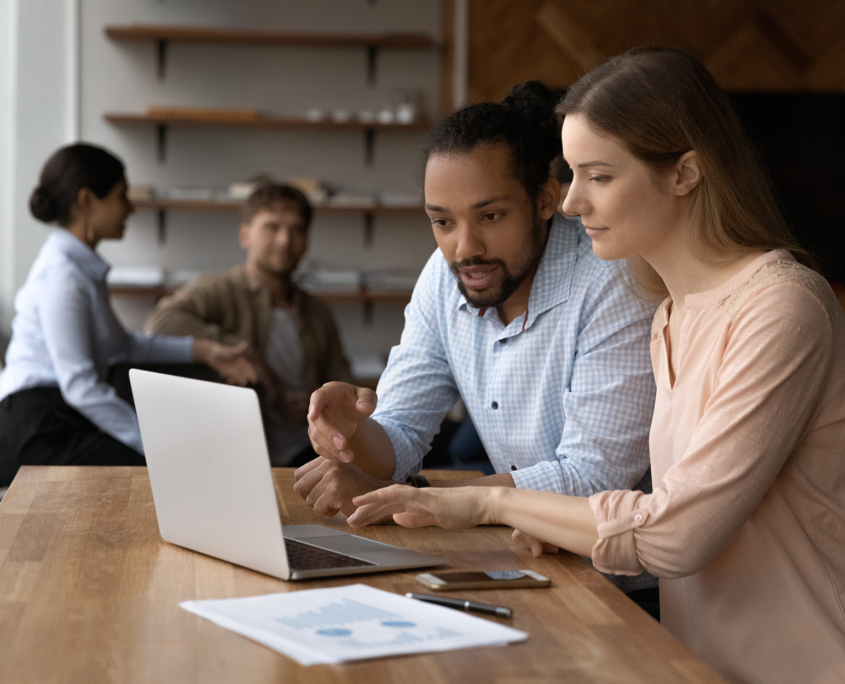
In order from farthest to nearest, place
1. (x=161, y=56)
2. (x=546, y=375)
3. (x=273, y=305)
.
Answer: (x=161, y=56), (x=273, y=305), (x=546, y=375)

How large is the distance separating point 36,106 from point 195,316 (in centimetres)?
167

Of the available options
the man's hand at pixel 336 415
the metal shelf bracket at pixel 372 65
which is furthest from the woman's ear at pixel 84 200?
the metal shelf bracket at pixel 372 65

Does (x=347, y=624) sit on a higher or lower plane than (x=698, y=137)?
lower

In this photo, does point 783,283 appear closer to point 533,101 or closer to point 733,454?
point 733,454

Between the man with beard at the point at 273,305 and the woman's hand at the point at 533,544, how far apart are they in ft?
8.01

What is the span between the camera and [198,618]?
2.99 feet

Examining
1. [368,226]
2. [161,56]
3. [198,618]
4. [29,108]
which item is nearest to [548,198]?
[198,618]

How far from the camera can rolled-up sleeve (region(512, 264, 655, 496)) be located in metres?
1.42

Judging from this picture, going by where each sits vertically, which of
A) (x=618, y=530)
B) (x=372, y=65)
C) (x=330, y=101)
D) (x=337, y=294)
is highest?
(x=372, y=65)

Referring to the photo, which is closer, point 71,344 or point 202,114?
point 71,344

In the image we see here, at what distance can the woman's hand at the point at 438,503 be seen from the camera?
1.14m

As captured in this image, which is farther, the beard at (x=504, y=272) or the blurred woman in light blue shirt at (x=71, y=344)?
the blurred woman in light blue shirt at (x=71, y=344)

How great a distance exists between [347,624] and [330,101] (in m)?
4.04

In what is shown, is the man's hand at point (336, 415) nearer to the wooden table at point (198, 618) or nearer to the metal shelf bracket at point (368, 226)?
the wooden table at point (198, 618)
